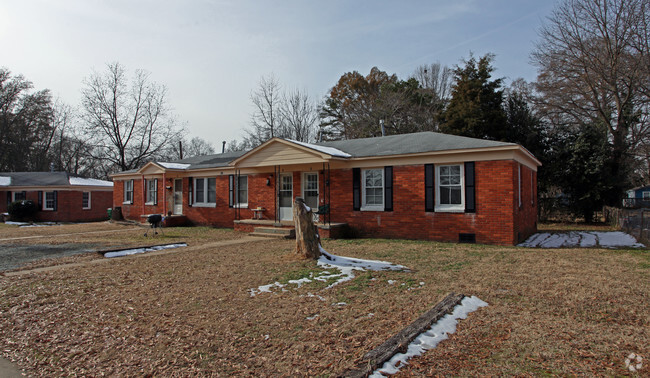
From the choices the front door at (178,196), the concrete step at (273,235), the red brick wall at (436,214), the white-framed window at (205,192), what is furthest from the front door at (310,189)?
the front door at (178,196)

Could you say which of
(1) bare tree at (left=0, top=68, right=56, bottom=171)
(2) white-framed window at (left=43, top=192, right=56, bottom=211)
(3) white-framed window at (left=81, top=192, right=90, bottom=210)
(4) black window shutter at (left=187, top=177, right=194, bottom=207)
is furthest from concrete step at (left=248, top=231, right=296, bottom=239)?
A: (1) bare tree at (left=0, top=68, right=56, bottom=171)

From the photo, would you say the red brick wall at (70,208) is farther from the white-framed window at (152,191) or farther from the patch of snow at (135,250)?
the patch of snow at (135,250)

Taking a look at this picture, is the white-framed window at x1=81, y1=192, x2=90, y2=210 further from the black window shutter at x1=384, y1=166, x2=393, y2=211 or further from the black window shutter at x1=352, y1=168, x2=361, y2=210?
the black window shutter at x1=384, y1=166, x2=393, y2=211

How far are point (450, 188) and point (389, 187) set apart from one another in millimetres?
2037

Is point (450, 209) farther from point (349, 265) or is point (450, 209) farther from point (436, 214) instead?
point (349, 265)

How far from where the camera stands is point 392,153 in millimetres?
12953

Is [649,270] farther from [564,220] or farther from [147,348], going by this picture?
[564,220]

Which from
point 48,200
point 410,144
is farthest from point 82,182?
point 410,144

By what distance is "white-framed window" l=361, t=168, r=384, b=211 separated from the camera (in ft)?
44.3

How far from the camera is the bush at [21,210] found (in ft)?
79.6

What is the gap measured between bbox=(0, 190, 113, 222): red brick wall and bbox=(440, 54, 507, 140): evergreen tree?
82.6 feet

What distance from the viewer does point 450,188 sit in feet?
40.0

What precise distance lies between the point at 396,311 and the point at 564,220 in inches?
802

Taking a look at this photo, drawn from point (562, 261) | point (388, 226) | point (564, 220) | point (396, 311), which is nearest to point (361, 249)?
point (388, 226)
